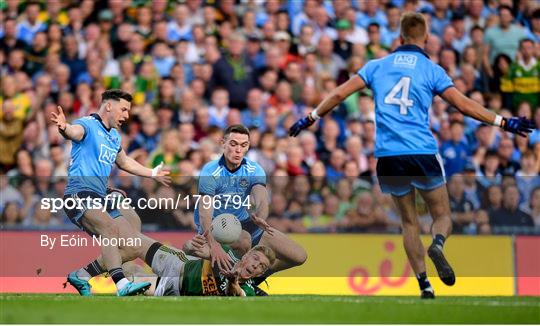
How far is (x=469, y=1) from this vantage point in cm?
1962

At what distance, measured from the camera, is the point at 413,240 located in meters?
10.7

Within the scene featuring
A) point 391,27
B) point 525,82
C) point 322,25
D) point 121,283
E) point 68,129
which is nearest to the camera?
point 68,129

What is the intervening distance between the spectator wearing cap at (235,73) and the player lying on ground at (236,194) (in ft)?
19.6

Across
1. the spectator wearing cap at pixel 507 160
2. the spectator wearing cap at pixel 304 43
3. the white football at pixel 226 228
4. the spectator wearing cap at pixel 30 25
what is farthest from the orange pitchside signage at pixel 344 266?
the spectator wearing cap at pixel 30 25

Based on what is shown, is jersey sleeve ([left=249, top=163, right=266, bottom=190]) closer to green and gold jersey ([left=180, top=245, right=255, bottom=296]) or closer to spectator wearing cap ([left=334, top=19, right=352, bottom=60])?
green and gold jersey ([left=180, top=245, right=255, bottom=296])

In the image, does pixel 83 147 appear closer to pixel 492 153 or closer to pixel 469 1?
pixel 492 153

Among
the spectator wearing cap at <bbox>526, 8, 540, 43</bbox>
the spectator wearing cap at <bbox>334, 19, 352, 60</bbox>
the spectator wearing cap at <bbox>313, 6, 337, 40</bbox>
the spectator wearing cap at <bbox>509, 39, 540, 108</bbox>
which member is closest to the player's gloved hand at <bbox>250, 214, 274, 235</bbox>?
the spectator wearing cap at <bbox>334, 19, 352, 60</bbox>

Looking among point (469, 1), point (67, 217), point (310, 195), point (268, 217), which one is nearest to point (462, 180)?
point (310, 195)

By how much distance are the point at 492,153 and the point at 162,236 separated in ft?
19.8

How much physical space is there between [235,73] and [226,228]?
6646 millimetres

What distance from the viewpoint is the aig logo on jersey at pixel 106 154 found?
1123cm

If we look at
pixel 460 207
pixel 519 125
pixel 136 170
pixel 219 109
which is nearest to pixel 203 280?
pixel 136 170

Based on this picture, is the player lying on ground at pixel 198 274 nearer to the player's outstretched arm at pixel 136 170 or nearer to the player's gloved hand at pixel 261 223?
the player's gloved hand at pixel 261 223

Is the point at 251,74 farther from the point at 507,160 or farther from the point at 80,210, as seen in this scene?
the point at 80,210
